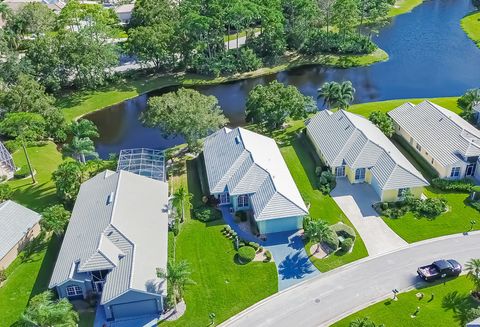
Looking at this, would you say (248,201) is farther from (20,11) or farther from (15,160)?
(20,11)

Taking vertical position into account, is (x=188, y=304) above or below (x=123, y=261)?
below

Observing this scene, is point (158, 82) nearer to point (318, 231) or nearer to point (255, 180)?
point (255, 180)

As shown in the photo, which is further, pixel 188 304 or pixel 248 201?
pixel 248 201

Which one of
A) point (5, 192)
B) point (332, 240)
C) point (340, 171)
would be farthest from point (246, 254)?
point (5, 192)

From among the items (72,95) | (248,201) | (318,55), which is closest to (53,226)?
(248,201)

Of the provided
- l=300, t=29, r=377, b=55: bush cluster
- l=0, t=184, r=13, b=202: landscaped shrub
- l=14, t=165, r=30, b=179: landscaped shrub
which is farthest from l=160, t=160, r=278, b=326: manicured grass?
l=300, t=29, r=377, b=55: bush cluster

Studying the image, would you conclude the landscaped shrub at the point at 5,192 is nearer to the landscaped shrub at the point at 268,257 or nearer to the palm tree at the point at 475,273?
the landscaped shrub at the point at 268,257
